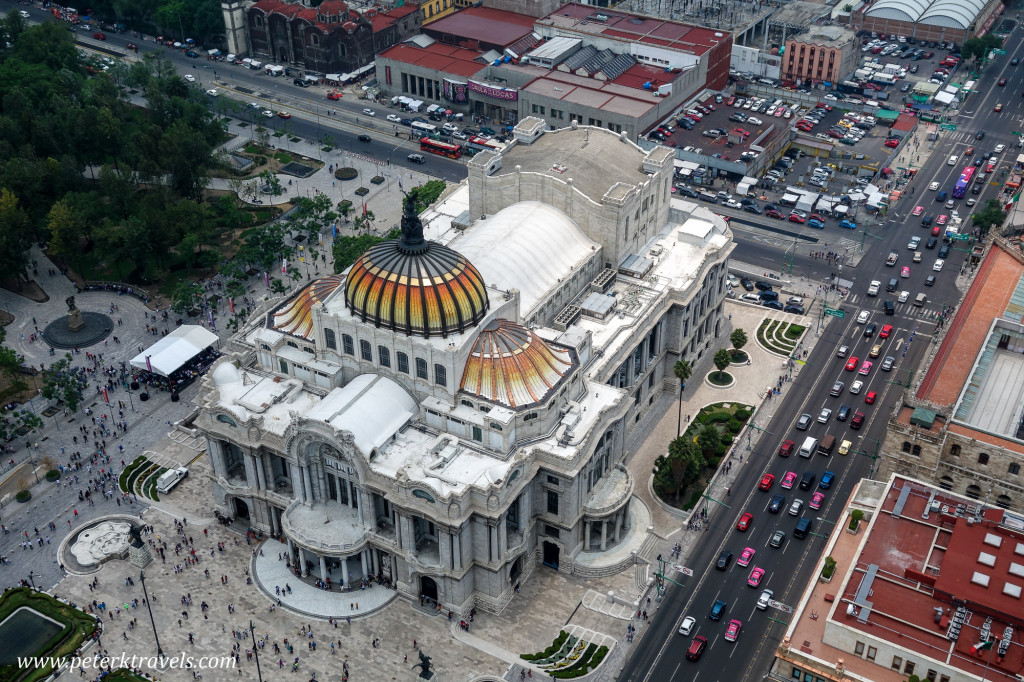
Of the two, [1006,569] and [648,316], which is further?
[648,316]

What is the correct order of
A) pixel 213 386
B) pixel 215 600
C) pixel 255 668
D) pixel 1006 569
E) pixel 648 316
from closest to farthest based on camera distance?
pixel 1006 569 → pixel 255 668 → pixel 215 600 → pixel 213 386 → pixel 648 316

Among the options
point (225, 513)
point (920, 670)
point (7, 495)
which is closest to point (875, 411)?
point (920, 670)

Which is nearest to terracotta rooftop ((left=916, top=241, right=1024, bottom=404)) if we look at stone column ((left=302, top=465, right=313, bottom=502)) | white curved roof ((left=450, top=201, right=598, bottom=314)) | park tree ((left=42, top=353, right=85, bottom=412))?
white curved roof ((left=450, top=201, right=598, bottom=314))

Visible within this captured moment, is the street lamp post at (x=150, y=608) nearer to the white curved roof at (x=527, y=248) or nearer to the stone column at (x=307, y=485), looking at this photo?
the stone column at (x=307, y=485)

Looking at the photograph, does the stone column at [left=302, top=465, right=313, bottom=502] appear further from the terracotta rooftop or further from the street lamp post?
the terracotta rooftop

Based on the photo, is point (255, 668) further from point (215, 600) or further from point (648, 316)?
point (648, 316)

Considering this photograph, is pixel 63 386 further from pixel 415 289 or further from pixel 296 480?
pixel 415 289

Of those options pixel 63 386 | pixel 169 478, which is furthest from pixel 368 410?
pixel 63 386
